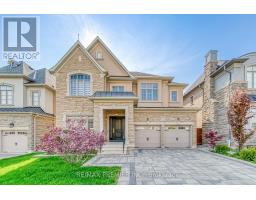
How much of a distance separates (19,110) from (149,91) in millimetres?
8486

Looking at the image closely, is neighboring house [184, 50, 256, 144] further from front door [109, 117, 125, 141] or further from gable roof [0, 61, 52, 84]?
gable roof [0, 61, 52, 84]

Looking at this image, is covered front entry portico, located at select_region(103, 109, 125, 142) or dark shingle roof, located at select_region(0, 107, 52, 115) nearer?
dark shingle roof, located at select_region(0, 107, 52, 115)

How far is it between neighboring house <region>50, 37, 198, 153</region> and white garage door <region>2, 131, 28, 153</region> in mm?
2181

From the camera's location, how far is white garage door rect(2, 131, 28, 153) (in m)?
14.8

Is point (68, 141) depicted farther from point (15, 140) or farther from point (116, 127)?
point (116, 127)

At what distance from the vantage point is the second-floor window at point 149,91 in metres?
18.5

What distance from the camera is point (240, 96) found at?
1243cm

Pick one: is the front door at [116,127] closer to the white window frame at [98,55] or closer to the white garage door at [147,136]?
the white garage door at [147,136]

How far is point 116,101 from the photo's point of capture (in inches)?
597

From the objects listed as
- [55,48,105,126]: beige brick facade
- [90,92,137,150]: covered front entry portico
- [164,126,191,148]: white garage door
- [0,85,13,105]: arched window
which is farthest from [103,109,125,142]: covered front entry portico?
[0,85,13,105]: arched window

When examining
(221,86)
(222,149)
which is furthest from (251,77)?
(222,149)
